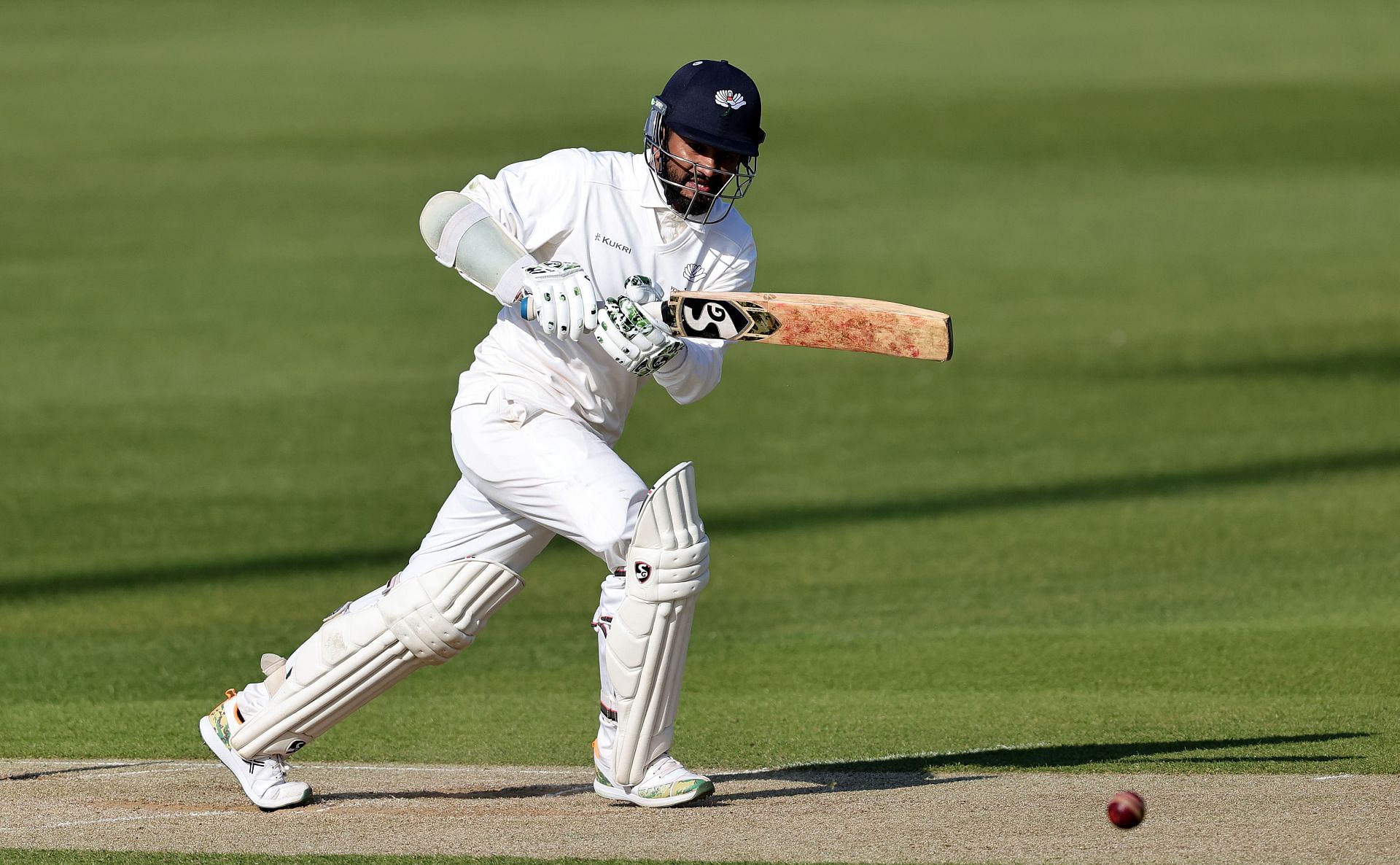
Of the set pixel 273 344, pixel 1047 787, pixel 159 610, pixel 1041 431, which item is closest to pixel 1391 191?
pixel 1041 431

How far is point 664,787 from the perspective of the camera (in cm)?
505

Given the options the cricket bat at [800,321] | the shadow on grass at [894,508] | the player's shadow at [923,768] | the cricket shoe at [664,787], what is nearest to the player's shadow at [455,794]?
the player's shadow at [923,768]

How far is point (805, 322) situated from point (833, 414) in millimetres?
8256

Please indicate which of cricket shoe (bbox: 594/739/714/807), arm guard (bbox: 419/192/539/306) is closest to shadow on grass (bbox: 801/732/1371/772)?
cricket shoe (bbox: 594/739/714/807)

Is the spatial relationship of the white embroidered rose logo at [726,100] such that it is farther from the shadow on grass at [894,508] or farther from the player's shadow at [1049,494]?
the player's shadow at [1049,494]

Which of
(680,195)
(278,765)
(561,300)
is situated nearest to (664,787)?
(278,765)

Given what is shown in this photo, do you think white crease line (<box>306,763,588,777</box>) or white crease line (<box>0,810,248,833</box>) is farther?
white crease line (<box>306,763,588,777</box>)

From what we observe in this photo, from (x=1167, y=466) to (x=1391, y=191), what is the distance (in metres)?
11.4

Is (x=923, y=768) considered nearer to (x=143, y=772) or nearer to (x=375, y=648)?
(x=375, y=648)

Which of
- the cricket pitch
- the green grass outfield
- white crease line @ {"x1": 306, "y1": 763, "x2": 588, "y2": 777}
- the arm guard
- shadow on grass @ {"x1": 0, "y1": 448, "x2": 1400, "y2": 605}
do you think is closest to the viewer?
the cricket pitch

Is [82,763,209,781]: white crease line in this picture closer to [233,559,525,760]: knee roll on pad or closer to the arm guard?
[233,559,525,760]: knee roll on pad

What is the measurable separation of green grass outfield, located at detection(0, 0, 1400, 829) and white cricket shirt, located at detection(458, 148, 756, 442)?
1.30 metres

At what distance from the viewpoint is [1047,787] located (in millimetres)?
5125

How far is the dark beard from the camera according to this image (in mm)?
5125
